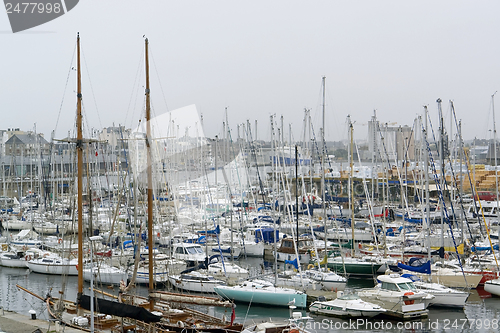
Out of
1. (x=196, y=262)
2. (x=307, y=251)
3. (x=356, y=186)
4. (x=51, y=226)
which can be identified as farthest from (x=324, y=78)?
(x=356, y=186)

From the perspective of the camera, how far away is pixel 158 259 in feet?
102

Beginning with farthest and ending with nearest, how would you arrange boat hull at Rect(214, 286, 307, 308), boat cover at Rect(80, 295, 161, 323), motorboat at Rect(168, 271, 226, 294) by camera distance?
motorboat at Rect(168, 271, 226, 294)
boat hull at Rect(214, 286, 307, 308)
boat cover at Rect(80, 295, 161, 323)

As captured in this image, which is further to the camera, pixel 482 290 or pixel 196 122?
pixel 196 122

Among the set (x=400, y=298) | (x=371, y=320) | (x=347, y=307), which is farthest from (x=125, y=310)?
(x=400, y=298)

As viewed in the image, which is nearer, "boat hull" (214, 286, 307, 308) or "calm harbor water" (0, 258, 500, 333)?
"calm harbor water" (0, 258, 500, 333)

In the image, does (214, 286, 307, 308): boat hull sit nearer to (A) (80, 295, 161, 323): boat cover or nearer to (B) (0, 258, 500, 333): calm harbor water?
(B) (0, 258, 500, 333): calm harbor water

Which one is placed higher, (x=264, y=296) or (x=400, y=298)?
(x=400, y=298)

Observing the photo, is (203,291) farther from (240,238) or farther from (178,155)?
(178,155)

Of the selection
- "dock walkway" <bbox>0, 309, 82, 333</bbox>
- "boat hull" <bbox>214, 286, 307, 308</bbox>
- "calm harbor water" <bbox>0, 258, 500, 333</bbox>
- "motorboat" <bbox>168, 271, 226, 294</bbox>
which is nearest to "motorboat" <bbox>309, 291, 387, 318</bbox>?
"calm harbor water" <bbox>0, 258, 500, 333</bbox>

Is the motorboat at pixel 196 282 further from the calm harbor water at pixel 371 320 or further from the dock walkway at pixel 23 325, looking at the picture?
the dock walkway at pixel 23 325

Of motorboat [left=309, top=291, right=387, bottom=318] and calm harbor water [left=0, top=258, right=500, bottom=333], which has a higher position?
motorboat [left=309, top=291, right=387, bottom=318]

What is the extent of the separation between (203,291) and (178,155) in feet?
94.2

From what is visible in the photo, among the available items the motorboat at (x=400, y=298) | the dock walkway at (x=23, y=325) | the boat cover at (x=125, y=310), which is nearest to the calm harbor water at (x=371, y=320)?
the motorboat at (x=400, y=298)

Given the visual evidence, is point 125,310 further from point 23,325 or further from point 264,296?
point 264,296
